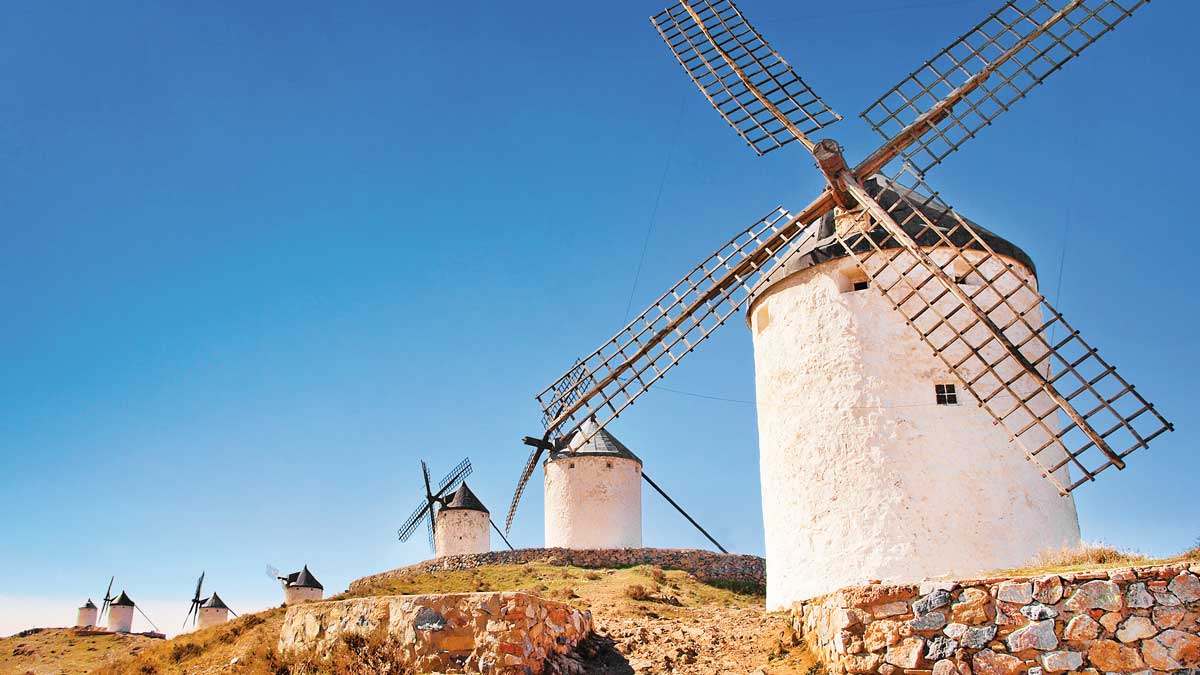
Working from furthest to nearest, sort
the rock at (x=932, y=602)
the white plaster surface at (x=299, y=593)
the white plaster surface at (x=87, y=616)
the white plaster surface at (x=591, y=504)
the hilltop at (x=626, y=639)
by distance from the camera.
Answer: the white plaster surface at (x=87, y=616) < the white plaster surface at (x=299, y=593) < the white plaster surface at (x=591, y=504) < the hilltop at (x=626, y=639) < the rock at (x=932, y=602)

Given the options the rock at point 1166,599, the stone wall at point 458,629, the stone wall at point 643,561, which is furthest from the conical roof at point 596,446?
the rock at point 1166,599

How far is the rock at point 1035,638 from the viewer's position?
260 inches

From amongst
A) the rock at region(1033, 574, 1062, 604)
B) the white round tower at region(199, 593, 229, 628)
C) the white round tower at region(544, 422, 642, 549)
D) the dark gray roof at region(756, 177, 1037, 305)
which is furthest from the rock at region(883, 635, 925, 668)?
the white round tower at region(199, 593, 229, 628)

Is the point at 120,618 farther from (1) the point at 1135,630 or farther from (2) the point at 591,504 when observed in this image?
(1) the point at 1135,630

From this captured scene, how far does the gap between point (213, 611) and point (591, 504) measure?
20.8m

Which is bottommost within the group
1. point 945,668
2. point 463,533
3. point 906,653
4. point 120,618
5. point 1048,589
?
point 945,668

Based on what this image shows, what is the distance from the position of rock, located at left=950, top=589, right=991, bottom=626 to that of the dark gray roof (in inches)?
245

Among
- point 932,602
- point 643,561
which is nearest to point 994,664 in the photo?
point 932,602

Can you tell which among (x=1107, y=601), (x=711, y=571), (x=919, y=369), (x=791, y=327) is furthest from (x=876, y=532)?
(x=711, y=571)

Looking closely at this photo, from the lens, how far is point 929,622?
698 cm

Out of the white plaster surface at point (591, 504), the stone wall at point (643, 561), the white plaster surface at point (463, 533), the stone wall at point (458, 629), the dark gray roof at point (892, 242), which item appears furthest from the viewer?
the white plaster surface at point (463, 533)

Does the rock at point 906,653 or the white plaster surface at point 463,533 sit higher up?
the white plaster surface at point 463,533

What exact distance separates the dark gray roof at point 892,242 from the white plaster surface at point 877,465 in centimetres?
20

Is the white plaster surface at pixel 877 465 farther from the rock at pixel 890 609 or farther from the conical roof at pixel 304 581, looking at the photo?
the conical roof at pixel 304 581
